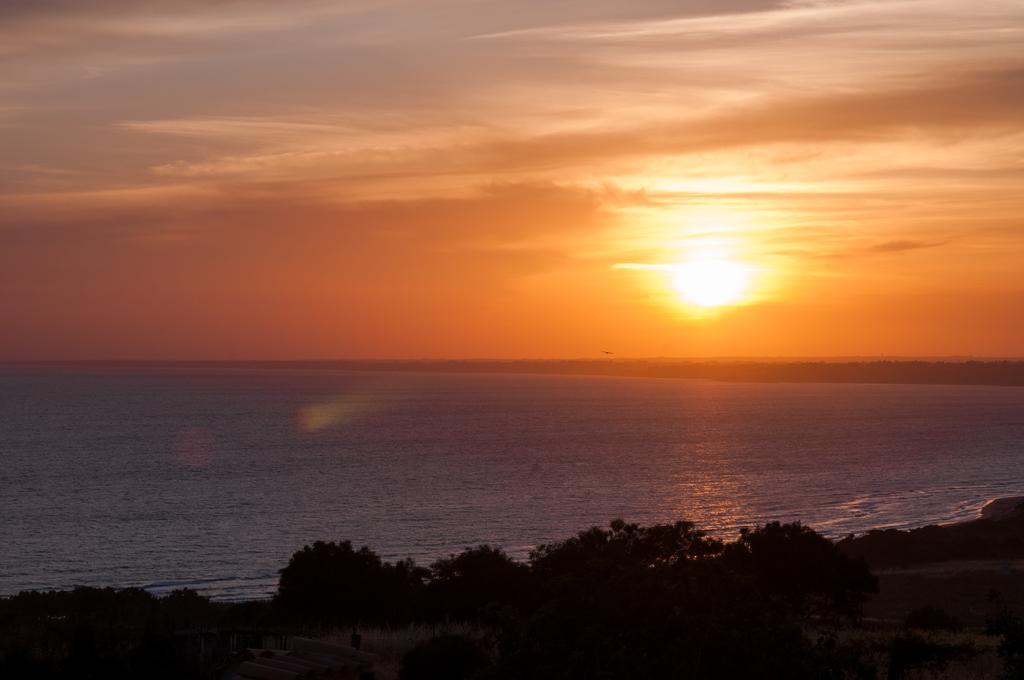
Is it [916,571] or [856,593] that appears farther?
[916,571]

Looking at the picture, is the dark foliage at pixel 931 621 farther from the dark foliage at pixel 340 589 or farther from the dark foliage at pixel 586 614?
the dark foliage at pixel 340 589

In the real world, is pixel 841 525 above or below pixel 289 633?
below

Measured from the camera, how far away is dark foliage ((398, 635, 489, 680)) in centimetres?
1761

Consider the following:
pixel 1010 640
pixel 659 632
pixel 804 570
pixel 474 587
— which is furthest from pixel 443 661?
pixel 804 570

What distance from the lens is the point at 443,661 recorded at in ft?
58.3

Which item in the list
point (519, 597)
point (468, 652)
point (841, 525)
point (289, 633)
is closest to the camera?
point (468, 652)

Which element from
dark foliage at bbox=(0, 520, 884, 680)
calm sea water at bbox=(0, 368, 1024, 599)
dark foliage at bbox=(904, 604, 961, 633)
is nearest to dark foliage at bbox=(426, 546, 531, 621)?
dark foliage at bbox=(0, 520, 884, 680)

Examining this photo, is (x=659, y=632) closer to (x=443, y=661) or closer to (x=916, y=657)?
(x=443, y=661)

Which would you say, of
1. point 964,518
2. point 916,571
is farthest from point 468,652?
point 964,518

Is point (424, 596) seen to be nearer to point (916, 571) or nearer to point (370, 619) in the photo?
point (370, 619)

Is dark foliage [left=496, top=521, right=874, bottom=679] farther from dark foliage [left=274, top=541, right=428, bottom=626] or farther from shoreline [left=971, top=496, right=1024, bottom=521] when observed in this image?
shoreline [left=971, top=496, right=1024, bottom=521]

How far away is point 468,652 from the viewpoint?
18.1m

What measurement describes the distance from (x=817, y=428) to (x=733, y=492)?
98762 millimetres

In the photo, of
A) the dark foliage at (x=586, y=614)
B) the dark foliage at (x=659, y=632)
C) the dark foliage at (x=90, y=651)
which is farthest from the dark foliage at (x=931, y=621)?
the dark foliage at (x=90, y=651)
